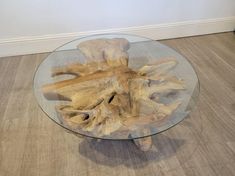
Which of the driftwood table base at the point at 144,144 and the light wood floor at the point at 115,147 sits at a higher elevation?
the driftwood table base at the point at 144,144

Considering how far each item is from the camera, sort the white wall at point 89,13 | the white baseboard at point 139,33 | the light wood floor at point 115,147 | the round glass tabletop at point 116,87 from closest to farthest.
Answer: the round glass tabletop at point 116,87
the light wood floor at point 115,147
the white wall at point 89,13
the white baseboard at point 139,33

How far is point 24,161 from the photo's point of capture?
63.1 inches

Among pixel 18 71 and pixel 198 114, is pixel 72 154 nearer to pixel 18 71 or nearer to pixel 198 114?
pixel 198 114

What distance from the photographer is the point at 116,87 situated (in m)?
1.52

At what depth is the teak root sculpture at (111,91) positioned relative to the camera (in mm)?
1303

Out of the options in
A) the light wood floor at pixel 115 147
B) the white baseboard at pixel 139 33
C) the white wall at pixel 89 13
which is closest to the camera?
the light wood floor at pixel 115 147

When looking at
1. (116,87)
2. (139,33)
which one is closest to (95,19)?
(139,33)

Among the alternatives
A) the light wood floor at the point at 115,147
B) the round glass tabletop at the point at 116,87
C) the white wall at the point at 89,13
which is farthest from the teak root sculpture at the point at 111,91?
the white wall at the point at 89,13

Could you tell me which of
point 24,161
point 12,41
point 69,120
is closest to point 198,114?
point 69,120

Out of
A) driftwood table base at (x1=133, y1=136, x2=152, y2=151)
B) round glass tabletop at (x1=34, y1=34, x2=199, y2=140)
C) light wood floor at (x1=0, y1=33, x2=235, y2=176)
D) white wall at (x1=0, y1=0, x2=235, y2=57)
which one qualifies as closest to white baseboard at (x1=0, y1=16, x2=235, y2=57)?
white wall at (x1=0, y1=0, x2=235, y2=57)

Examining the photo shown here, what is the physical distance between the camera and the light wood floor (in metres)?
1.55

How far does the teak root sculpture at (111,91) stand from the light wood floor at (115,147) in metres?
0.15

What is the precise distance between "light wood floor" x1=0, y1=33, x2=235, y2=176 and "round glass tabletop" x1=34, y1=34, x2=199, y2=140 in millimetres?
381

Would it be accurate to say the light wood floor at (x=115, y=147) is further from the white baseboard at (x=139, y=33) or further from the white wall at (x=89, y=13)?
the white wall at (x=89, y=13)
